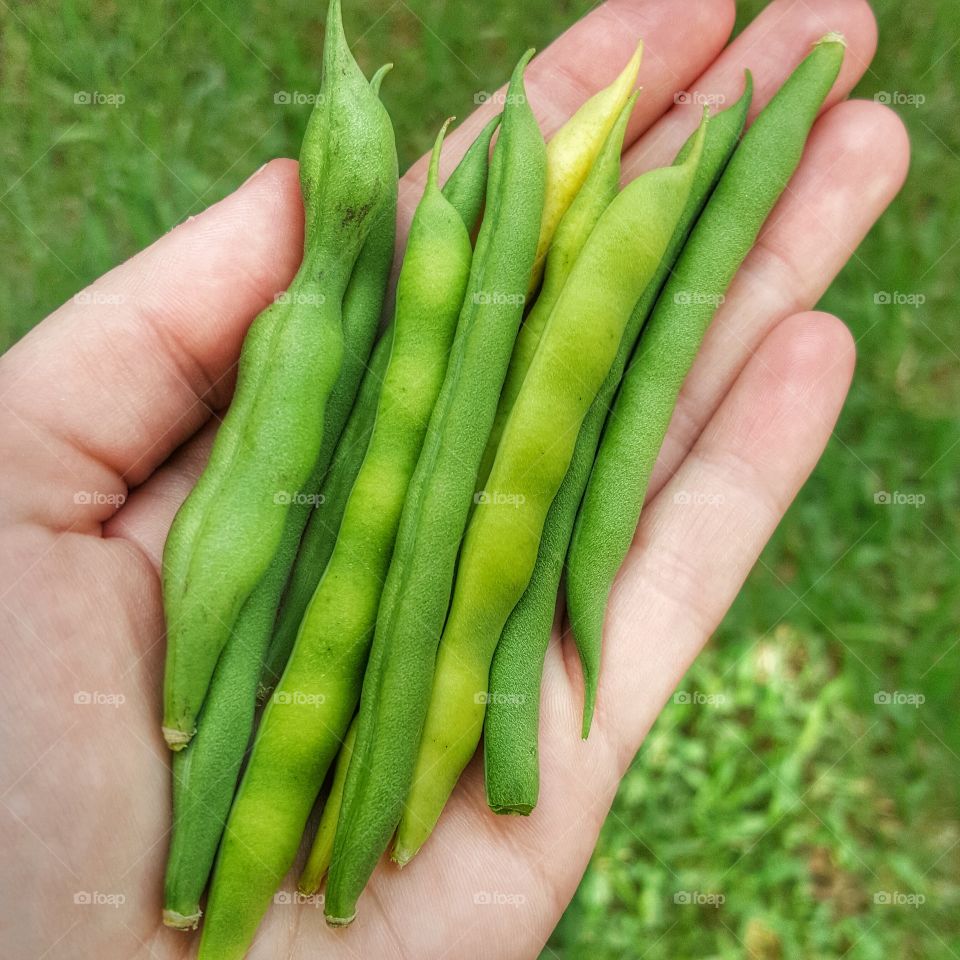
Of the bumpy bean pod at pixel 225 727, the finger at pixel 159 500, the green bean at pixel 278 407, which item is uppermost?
the green bean at pixel 278 407

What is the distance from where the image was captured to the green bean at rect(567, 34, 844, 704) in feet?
10.7

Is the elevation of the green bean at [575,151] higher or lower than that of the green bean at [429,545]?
higher

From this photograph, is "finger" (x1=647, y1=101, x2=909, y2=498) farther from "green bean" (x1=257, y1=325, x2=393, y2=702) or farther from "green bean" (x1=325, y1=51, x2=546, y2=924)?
"green bean" (x1=257, y1=325, x2=393, y2=702)

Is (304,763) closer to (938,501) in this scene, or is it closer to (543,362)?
(543,362)

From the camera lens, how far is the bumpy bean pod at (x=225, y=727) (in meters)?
2.85

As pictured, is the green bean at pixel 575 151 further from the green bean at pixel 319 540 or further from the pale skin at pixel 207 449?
the pale skin at pixel 207 449

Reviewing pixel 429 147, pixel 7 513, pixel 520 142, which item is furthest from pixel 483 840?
pixel 429 147

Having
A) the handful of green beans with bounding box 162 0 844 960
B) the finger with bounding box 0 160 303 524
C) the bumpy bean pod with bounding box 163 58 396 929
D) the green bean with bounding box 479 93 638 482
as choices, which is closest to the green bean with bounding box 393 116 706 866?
the handful of green beans with bounding box 162 0 844 960

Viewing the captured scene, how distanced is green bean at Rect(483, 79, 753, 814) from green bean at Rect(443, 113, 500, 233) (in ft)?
2.29

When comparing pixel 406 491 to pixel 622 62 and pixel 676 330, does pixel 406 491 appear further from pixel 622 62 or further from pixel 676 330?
pixel 622 62

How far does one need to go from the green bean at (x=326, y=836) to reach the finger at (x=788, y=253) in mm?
1603

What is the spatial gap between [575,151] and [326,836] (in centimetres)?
257

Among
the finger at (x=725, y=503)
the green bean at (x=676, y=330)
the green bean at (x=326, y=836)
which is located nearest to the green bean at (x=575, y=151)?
the green bean at (x=676, y=330)

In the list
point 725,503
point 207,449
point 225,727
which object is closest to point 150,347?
point 207,449
